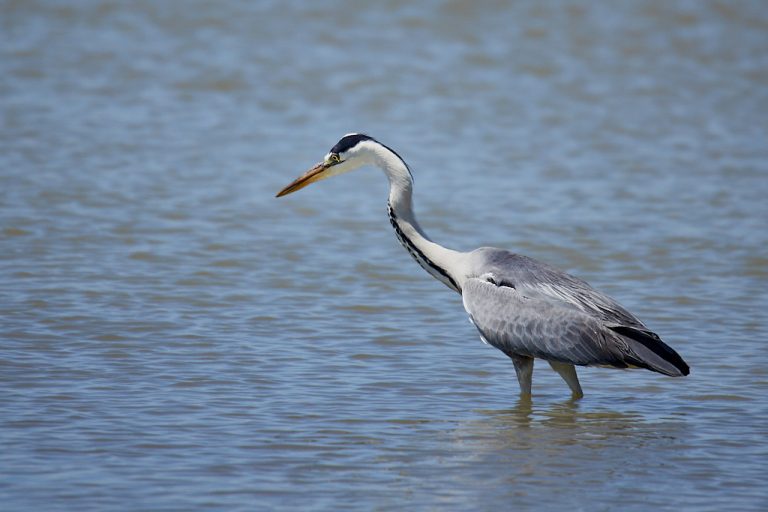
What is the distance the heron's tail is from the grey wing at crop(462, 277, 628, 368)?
79mm

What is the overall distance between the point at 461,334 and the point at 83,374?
280cm

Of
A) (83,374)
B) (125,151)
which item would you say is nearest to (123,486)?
(83,374)

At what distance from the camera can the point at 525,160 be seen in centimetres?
1564

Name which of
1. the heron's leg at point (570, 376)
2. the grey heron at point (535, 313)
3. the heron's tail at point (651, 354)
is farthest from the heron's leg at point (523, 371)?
the heron's tail at point (651, 354)

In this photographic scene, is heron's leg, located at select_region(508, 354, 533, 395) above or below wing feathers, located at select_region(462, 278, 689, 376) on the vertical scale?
below

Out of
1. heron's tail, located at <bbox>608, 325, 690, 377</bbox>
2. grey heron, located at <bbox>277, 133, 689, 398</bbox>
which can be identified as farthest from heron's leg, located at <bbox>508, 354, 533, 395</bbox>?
heron's tail, located at <bbox>608, 325, 690, 377</bbox>

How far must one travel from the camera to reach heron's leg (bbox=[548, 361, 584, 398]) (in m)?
7.96

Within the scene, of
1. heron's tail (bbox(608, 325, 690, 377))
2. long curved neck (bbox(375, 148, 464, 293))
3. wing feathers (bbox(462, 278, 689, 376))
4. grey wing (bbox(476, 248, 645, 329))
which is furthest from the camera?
long curved neck (bbox(375, 148, 464, 293))

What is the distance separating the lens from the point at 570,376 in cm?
800

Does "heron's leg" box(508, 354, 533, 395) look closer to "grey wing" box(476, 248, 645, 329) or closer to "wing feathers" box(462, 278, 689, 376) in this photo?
"wing feathers" box(462, 278, 689, 376)

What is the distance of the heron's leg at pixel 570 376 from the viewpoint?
796cm

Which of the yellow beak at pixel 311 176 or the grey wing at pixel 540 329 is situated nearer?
the grey wing at pixel 540 329

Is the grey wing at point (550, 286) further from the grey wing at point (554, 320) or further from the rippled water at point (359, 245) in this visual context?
the rippled water at point (359, 245)

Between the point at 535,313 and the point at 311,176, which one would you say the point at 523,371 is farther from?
the point at 311,176
